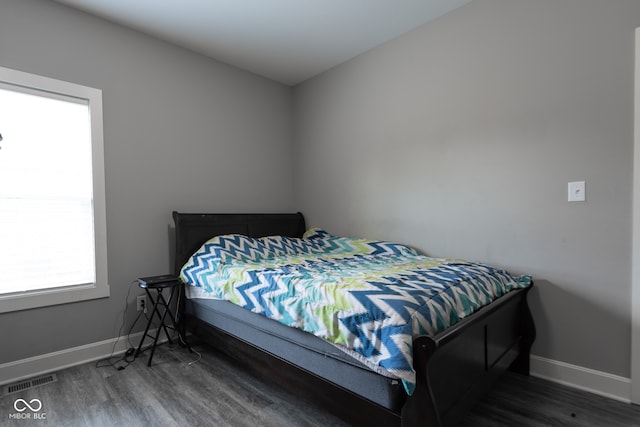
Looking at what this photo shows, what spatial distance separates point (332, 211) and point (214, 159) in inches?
49.9

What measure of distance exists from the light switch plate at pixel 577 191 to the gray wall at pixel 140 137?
2.64 metres

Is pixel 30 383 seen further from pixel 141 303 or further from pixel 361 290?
pixel 361 290

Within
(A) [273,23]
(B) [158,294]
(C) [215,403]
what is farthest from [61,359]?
(A) [273,23]

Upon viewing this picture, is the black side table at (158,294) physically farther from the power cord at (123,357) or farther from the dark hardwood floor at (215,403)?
the dark hardwood floor at (215,403)

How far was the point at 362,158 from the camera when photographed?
3.24 metres

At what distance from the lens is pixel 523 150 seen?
2.25 metres

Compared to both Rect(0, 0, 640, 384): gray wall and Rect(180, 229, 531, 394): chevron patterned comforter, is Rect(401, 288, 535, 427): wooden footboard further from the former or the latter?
Rect(0, 0, 640, 384): gray wall

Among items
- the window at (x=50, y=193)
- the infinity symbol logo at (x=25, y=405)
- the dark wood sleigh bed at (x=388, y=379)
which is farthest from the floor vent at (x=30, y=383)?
the dark wood sleigh bed at (x=388, y=379)

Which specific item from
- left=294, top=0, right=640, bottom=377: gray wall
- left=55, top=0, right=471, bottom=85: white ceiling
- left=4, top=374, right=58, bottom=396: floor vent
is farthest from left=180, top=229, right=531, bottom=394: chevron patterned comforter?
left=55, top=0, right=471, bottom=85: white ceiling

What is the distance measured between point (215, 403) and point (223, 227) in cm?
154

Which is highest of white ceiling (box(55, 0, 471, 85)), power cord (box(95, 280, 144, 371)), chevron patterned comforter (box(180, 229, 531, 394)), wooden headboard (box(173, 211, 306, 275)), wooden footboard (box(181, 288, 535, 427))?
white ceiling (box(55, 0, 471, 85))

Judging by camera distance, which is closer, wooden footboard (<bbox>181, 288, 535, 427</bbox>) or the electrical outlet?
wooden footboard (<bbox>181, 288, 535, 427</bbox>)

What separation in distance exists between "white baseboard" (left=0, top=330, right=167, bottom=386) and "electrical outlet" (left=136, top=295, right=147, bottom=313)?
21 cm

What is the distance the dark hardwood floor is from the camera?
1.71m
